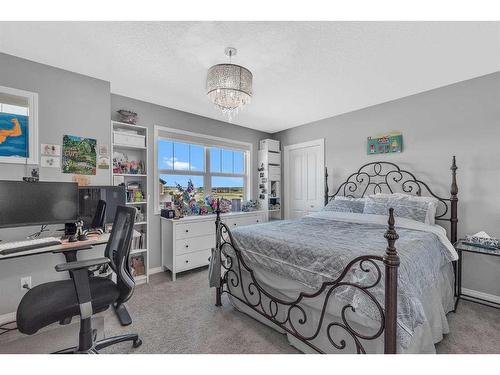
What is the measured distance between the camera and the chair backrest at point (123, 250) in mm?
1581

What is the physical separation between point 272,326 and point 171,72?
2.68 m

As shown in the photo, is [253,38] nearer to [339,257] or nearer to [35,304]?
[339,257]

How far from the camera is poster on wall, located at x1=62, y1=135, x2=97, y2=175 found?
2.44 m

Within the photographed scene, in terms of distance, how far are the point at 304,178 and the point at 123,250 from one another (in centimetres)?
355

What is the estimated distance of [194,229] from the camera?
10.9 feet

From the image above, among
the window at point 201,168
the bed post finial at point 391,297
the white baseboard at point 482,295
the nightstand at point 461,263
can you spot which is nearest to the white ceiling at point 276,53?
the window at point 201,168

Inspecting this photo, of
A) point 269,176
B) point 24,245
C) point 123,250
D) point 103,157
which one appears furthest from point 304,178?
point 24,245

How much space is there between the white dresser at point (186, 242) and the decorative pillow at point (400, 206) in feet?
7.33

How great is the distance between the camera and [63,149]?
243 cm

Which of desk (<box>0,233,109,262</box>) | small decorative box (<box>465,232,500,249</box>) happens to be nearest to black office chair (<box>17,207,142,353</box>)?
desk (<box>0,233,109,262</box>)

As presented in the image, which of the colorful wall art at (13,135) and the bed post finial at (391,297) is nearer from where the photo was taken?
the bed post finial at (391,297)

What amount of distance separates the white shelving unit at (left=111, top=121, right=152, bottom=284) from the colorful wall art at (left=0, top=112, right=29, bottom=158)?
2.57 ft

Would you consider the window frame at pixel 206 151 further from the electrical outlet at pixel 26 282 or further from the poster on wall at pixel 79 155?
the electrical outlet at pixel 26 282
